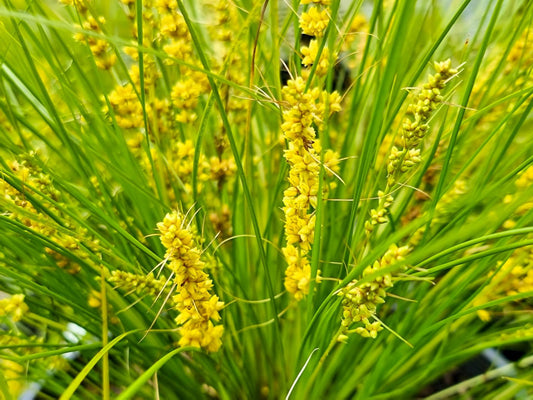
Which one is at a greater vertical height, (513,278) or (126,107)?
(126,107)

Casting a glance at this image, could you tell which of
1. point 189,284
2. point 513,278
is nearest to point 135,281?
point 189,284

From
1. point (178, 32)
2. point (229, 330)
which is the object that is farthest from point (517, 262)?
point (178, 32)

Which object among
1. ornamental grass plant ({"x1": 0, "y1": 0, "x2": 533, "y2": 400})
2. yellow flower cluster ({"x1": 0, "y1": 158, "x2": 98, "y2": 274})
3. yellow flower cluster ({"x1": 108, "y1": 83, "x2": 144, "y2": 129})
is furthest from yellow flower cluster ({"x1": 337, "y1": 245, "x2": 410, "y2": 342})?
yellow flower cluster ({"x1": 108, "y1": 83, "x2": 144, "y2": 129})

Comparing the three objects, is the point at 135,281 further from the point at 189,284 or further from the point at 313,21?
the point at 313,21

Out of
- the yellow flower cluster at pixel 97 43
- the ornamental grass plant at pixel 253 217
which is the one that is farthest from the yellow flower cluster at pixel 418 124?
the yellow flower cluster at pixel 97 43

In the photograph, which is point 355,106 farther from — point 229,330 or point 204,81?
point 229,330

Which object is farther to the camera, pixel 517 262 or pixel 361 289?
pixel 517 262

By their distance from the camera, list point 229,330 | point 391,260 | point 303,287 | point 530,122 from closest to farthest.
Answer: point 391,260 → point 303,287 → point 229,330 → point 530,122
